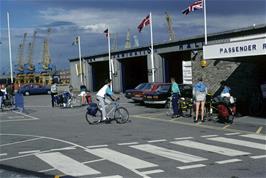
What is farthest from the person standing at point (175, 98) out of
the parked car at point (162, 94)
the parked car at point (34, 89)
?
the parked car at point (34, 89)

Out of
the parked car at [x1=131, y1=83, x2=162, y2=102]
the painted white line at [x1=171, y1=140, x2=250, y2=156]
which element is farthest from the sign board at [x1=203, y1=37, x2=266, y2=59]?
the parked car at [x1=131, y1=83, x2=162, y2=102]

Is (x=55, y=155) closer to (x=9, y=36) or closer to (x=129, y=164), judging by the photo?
(x=129, y=164)

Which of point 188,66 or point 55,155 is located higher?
point 188,66

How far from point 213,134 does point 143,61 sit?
3904 centimetres

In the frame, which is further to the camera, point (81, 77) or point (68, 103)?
point (81, 77)

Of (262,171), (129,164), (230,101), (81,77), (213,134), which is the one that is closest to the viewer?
(262,171)

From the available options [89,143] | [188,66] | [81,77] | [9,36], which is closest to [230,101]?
[89,143]

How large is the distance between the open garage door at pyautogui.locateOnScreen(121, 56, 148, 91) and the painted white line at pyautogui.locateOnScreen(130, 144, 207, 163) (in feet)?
126

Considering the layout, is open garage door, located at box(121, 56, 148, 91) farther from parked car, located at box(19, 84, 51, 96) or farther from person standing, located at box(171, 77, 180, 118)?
person standing, located at box(171, 77, 180, 118)

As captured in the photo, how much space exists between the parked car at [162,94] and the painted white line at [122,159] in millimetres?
14424

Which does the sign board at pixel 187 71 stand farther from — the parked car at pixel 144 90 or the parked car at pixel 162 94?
the parked car at pixel 162 94

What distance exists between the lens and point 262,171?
29.2 feet

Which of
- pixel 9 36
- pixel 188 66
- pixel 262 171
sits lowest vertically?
pixel 262 171

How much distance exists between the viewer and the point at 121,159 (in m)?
10.5
